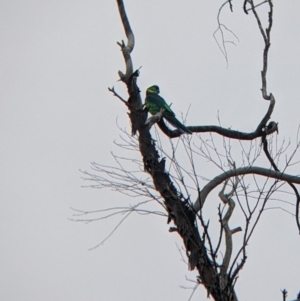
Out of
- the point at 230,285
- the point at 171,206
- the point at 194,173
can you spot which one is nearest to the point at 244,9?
the point at 194,173

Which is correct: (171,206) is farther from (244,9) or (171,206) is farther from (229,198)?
(244,9)

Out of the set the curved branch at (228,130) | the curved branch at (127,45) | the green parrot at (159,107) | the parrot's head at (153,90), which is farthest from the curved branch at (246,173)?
the parrot's head at (153,90)

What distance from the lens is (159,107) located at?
798cm

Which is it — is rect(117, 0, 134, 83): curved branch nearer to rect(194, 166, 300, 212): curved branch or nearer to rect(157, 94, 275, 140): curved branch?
rect(157, 94, 275, 140): curved branch

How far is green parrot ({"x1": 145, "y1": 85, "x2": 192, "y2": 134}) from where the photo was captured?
688 cm

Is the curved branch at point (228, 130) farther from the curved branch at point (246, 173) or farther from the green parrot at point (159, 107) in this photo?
the curved branch at point (246, 173)

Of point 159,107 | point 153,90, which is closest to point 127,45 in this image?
point 159,107

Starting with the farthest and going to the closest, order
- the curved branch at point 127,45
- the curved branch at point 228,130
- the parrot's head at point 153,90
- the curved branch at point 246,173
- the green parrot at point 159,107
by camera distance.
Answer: the parrot's head at point 153,90, the green parrot at point 159,107, the curved branch at point 127,45, the curved branch at point 228,130, the curved branch at point 246,173

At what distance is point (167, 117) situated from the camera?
7.82m

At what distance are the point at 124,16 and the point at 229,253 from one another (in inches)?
102

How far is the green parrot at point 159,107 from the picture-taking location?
688 cm

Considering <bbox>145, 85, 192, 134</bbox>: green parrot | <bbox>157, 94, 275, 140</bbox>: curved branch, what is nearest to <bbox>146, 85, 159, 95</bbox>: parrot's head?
<bbox>145, 85, 192, 134</bbox>: green parrot

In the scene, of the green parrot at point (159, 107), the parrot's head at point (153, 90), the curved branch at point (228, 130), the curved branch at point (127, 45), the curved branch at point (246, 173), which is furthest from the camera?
the parrot's head at point (153, 90)

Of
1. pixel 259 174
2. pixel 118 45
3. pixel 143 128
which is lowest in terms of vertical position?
pixel 259 174
